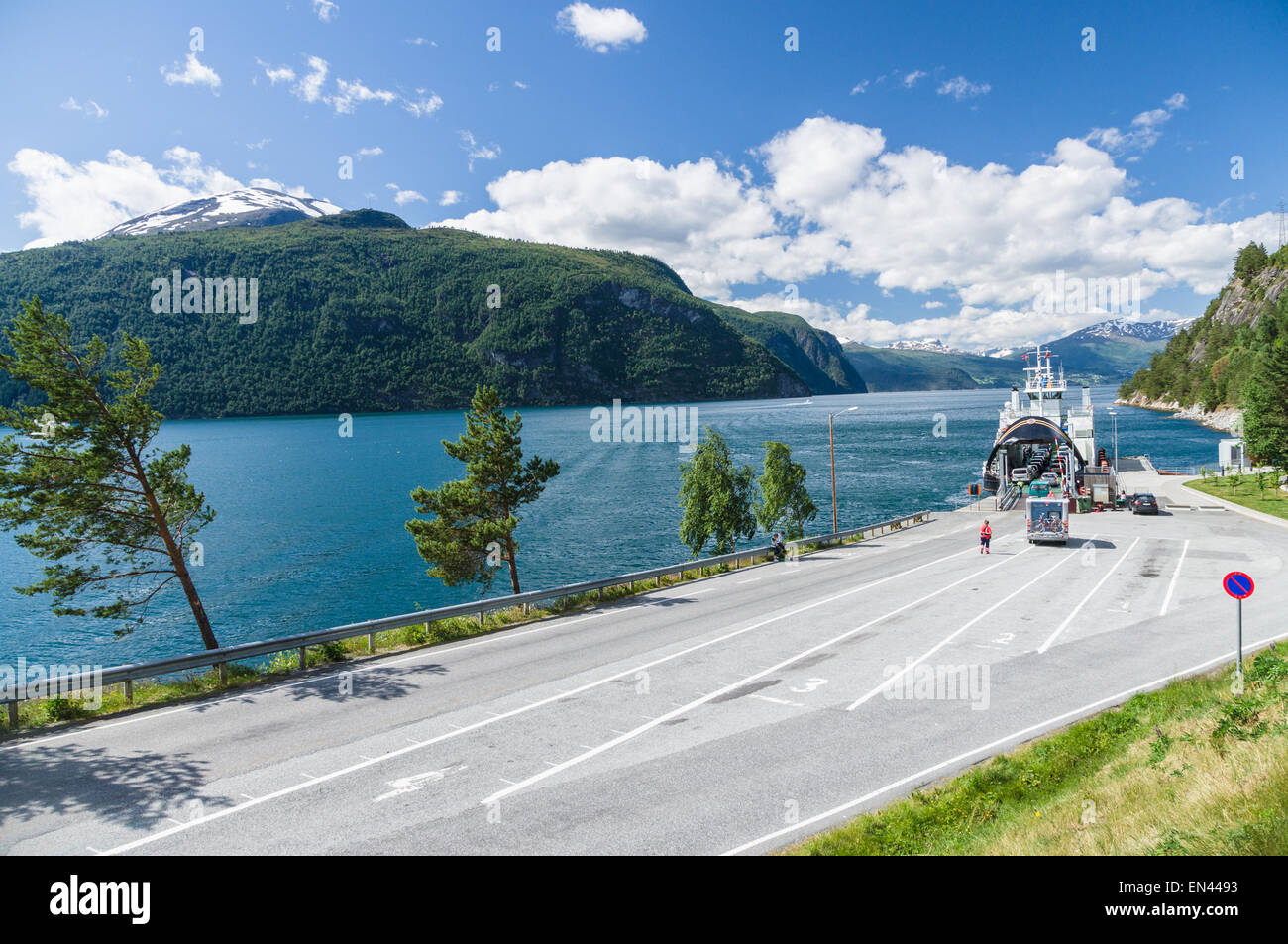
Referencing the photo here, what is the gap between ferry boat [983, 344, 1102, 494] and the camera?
59.2 m

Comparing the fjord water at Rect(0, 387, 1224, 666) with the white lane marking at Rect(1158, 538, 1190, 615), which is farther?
the fjord water at Rect(0, 387, 1224, 666)

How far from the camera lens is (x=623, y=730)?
12.6 meters

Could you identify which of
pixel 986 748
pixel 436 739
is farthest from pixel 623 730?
pixel 986 748

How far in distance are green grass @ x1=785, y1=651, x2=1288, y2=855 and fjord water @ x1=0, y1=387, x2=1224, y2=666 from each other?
107 feet

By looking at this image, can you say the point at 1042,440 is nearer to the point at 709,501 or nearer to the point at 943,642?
the point at 709,501

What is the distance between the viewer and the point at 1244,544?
31.8 metres

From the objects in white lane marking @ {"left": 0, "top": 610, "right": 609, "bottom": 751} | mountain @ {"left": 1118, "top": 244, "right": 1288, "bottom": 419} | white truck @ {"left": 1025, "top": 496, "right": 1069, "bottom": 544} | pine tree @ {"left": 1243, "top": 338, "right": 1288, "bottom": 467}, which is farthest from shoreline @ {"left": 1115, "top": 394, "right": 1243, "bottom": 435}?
white lane marking @ {"left": 0, "top": 610, "right": 609, "bottom": 751}

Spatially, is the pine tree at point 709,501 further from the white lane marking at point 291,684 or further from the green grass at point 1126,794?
the green grass at point 1126,794

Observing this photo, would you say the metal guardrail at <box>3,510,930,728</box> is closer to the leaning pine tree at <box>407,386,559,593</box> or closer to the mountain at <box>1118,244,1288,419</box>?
the leaning pine tree at <box>407,386,559,593</box>

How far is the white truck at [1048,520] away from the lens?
34.2m

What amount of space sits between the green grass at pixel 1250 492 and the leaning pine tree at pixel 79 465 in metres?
54.8
